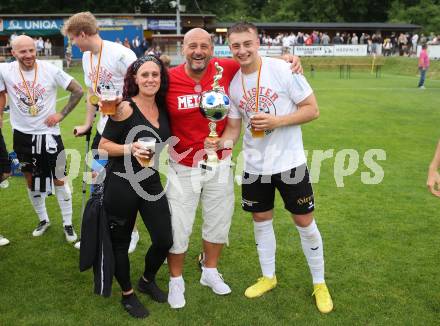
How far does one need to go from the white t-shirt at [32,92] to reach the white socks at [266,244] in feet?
8.69

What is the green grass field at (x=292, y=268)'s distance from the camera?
3.94 metres

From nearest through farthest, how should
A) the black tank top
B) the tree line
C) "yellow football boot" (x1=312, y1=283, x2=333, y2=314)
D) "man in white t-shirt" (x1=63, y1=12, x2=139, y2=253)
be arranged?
the black tank top < "yellow football boot" (x1=312, y1=283, x2=333, y2=314) < "man in white t-shirt" (x1=63, y1=12, x2=139, y2=253) < the tree line

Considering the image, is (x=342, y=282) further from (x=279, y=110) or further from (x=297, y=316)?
(x=279, y=110)

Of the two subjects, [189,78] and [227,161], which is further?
[227,161]

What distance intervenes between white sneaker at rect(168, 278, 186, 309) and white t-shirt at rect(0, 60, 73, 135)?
236cm

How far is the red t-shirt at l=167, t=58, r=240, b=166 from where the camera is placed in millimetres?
3729

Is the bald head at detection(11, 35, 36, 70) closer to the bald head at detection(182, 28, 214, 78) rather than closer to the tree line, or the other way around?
the bald head at detection(182, 28, 214, 78)

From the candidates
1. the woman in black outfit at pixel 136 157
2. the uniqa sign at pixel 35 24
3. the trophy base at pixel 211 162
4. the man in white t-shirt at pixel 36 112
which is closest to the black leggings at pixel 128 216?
the woman in black outfit at pixel 136 157

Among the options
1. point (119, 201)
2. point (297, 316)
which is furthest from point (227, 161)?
point (297, 316)

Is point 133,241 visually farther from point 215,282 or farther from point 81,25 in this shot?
point 81,25

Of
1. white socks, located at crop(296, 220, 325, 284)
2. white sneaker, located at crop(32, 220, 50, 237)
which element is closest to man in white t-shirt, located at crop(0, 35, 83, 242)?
white sneaker, located at crop(32, 220, 50, 237)

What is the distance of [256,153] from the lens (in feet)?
12.9

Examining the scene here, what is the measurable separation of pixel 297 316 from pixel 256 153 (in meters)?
1.44

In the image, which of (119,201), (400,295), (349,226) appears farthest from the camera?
(349,226)
